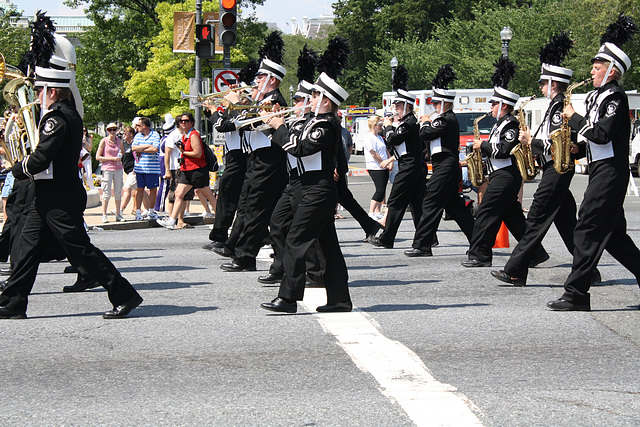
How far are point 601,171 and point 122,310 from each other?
148 inches

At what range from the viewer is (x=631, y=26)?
786 cm

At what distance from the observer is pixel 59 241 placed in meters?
7.20

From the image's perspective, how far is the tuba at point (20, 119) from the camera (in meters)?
7.88

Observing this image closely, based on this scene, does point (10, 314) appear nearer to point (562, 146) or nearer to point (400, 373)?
point (400, 373)

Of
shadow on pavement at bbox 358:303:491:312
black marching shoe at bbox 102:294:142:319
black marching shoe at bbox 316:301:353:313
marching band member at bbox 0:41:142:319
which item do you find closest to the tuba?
marching band member at bbox 0:41:142:319

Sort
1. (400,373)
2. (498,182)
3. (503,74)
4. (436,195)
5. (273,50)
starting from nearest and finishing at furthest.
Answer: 1. (400,373)
2. (498,182)
3. (273,50)
4. (503,74)
5. (436,195)

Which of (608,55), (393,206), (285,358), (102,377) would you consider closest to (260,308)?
(285,358)

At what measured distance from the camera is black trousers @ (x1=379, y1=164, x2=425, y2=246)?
11.6 metres

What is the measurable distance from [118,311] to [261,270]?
2978 mm

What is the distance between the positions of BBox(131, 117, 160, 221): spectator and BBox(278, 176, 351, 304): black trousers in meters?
8.74

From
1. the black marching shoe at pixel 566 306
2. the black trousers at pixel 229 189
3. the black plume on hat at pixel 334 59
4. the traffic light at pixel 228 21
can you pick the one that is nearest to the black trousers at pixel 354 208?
the black trousers at pixel 229 189

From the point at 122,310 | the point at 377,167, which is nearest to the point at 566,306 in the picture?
the point at 122,310

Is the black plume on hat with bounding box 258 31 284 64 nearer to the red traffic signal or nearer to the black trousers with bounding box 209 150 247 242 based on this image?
the black trousers with bounding box 209 150 247 242

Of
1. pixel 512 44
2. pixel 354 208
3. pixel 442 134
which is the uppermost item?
pixel 512 44
